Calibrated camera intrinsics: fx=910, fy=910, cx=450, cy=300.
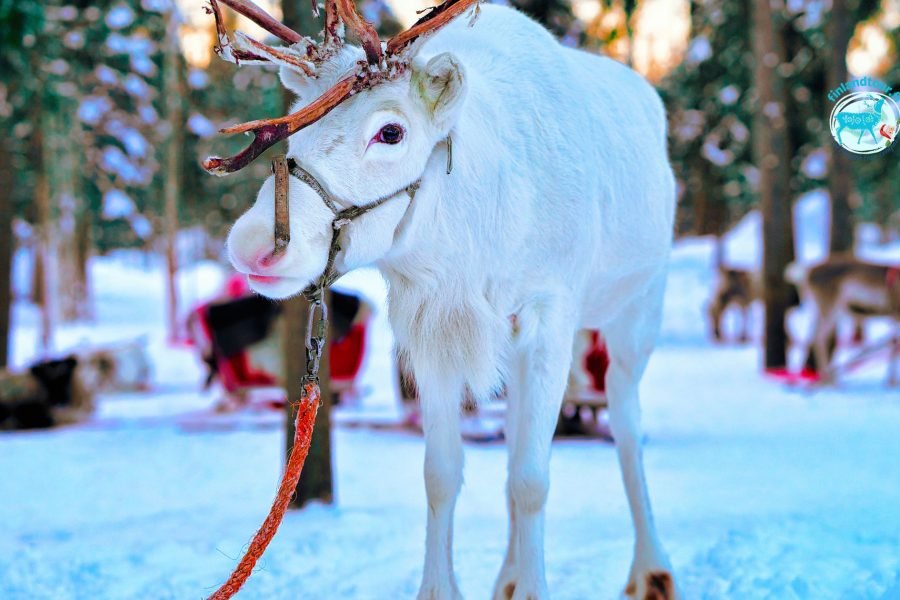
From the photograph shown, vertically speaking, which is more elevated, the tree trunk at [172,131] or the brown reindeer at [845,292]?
the tree trunk at [172,131]

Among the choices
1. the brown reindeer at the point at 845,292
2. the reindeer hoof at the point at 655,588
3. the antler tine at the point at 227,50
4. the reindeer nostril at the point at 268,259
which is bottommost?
the reindeer hoof at the point at 655,588

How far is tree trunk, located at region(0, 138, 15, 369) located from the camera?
11688mm

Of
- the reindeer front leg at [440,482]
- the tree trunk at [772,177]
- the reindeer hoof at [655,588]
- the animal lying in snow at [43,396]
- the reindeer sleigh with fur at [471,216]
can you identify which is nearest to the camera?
the reindeer sleigh with fur at [471,216]

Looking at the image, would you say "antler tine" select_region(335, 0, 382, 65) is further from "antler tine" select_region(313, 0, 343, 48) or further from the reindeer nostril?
the reindeer nostril

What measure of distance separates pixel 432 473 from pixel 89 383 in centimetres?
898

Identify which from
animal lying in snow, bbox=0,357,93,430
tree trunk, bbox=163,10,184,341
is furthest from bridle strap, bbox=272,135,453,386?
tree trunk, bbox=163,10,184,341

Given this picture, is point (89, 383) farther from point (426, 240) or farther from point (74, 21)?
point (426, 240)

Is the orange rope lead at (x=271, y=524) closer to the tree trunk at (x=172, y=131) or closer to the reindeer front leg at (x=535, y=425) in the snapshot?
the reindeer front leg at (x=535, y=425)

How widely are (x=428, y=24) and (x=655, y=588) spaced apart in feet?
7.95

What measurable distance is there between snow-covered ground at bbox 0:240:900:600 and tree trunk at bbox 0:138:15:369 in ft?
5.57

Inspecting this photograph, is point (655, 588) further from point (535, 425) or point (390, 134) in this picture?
point (390, 134)

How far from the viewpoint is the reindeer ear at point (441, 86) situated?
2.71 m
